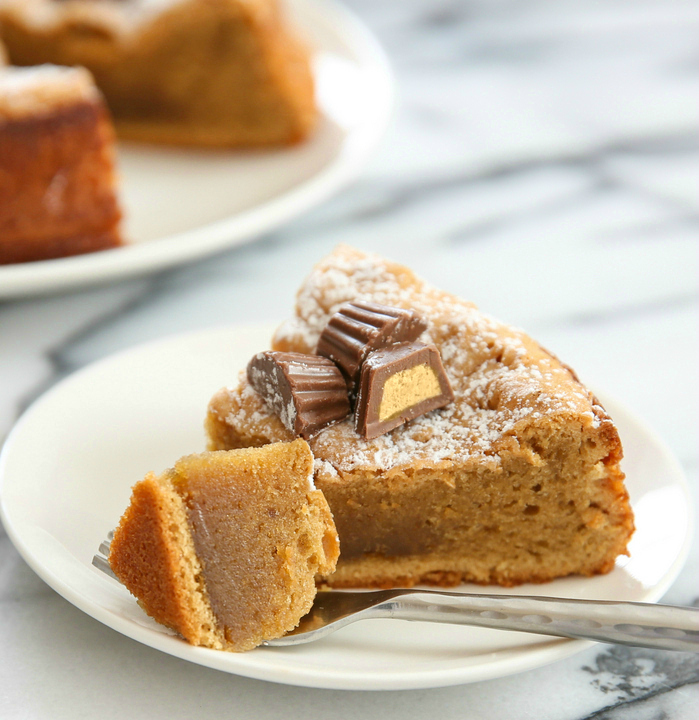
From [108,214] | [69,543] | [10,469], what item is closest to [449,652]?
[69,543]

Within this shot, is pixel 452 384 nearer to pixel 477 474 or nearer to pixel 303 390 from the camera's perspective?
pixel 477 474

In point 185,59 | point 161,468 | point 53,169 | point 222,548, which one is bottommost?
point 161,468

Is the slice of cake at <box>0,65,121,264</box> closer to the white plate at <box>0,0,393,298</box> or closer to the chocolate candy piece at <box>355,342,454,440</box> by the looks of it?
the white plate at <box>0,0,393,298</box>

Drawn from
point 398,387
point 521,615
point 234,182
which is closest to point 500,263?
point 234,182

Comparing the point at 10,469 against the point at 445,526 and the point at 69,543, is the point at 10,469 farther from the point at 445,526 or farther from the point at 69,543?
the point at 445,526

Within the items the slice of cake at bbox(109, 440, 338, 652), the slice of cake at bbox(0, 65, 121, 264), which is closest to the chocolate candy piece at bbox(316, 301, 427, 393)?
the slice of cake at bbox(109, 440, 338, 652)

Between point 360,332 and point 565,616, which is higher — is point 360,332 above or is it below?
above
